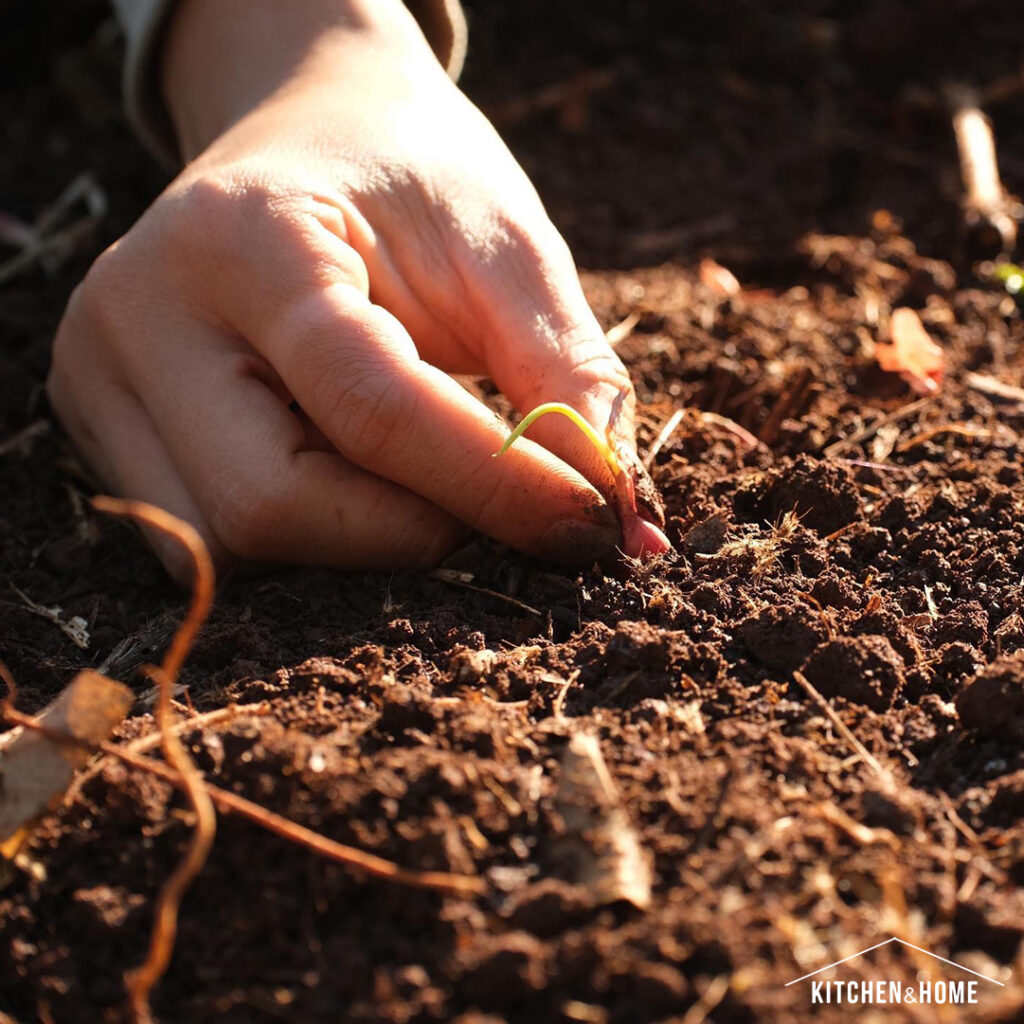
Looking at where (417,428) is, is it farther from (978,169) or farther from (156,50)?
(978,169)

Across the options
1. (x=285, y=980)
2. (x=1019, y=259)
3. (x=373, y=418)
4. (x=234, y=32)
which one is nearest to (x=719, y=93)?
(x=1019, y=259)

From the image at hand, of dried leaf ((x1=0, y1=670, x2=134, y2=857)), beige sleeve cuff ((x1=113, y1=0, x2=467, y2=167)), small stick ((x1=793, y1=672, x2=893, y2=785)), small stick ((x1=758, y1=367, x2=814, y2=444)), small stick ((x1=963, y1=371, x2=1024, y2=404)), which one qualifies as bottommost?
small stick ((x1=963, y1=371, x2=1024, y2=404))

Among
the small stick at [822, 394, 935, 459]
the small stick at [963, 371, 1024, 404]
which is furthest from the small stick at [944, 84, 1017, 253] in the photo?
the small stick at [822, 394, 935, 459]

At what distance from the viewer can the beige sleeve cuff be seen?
111 inches

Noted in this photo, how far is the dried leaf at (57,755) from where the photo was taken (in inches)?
57.7

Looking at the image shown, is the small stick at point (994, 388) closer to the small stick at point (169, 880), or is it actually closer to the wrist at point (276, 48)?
the wrist at point (276, 48)

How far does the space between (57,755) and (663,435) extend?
4.32 feet

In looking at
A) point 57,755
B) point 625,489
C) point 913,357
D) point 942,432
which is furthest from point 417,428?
point 913,357

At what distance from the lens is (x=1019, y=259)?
129 inches

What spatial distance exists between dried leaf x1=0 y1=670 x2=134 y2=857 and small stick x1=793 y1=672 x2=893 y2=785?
97cm

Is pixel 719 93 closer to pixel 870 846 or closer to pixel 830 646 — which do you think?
pixel 830 646

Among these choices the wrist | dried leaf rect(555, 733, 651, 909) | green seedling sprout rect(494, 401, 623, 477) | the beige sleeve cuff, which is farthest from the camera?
the beige sleeve cuff

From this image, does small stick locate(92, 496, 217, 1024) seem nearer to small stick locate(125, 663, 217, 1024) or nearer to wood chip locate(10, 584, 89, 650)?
small stick locate(125, 663, 217, 1024)

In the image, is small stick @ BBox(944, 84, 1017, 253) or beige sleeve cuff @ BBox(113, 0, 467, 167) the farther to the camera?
small stick @ BBox(944, 84, 1017, 253)
